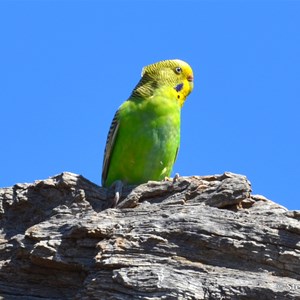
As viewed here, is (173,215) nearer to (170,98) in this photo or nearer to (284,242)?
(284,242)

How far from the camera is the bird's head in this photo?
43.2 feet

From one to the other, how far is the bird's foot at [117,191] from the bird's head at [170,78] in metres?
2.30

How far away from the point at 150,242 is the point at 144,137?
298 cm

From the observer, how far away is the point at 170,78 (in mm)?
13336

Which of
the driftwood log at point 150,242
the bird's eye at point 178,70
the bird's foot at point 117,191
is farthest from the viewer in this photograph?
the bird's eye at point 178,70

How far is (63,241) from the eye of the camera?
1011 centimetres

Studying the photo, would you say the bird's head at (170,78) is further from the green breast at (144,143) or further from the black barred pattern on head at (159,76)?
the green breast at (144,143)

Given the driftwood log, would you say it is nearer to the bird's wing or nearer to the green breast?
the green breast

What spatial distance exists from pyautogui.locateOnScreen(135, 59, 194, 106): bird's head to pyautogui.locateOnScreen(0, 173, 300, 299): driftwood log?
9.15 feet

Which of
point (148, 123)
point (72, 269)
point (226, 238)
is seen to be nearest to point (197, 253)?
point (226, 238)

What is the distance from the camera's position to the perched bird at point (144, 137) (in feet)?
40.3

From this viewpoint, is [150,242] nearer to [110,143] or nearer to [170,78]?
[110,143]

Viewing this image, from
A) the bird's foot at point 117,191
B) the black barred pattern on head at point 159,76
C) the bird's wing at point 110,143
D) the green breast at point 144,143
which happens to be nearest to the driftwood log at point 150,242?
the bird's foot at point 117,191

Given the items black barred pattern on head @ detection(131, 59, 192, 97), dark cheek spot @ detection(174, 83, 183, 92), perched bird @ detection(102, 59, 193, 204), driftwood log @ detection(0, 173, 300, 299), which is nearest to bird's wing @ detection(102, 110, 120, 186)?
perched bird @ detection(102, 59, 193, 204)
